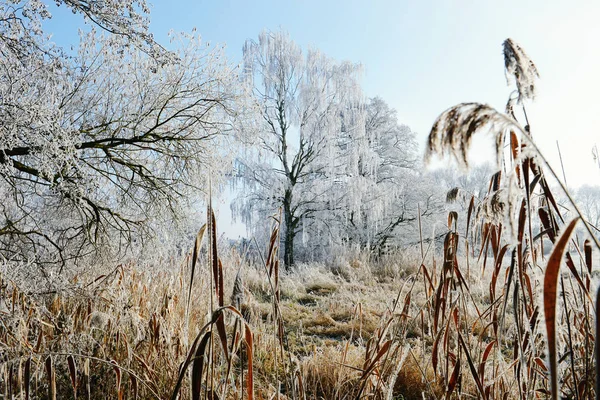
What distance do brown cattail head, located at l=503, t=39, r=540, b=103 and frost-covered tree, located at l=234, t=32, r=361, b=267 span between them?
36.4 feet

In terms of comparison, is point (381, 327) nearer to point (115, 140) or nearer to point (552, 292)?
point (552, 292)

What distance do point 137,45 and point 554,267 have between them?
423 centimetres

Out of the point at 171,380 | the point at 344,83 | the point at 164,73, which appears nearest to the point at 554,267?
the point at 171,380

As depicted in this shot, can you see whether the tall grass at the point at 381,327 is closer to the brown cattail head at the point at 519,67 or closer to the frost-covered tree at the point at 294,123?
the brown cattail head at the point at 519,67

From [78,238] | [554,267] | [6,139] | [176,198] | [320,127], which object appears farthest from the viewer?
[320,127]

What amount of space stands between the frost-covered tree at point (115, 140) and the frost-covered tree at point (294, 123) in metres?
6.69

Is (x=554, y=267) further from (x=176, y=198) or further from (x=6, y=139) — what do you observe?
(x=176, y=198)

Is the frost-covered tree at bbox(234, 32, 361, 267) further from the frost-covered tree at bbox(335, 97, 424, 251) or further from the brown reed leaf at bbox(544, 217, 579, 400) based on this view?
the brown reed leaf at bbox(544, 217, 579, 400)

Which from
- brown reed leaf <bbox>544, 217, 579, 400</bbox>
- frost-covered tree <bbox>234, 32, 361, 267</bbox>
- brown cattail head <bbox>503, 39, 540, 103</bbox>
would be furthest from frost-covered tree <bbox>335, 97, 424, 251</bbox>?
brown reed leaf <bbox>544, 217, 579, 400</bbox>

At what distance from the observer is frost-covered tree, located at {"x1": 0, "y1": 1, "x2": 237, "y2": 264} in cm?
362

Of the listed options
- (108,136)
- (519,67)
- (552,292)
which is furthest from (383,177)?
(552,292)

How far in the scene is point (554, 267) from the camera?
0.28 meters

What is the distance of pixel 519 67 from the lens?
1.61ft

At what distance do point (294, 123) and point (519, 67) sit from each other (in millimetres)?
11847
